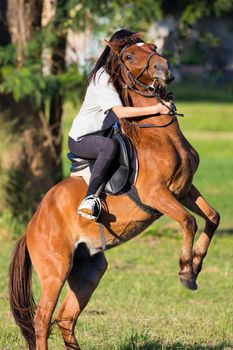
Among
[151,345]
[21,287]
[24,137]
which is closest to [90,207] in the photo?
[21,287]

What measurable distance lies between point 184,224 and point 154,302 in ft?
12.2

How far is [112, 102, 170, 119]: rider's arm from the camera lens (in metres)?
7.27

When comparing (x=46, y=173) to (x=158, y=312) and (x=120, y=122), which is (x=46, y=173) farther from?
(x=120, y=122)

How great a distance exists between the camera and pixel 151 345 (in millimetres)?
7633

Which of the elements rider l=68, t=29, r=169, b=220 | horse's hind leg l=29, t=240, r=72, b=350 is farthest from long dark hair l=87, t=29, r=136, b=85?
horse's hind leg l=29, t=240, r=72, b=350

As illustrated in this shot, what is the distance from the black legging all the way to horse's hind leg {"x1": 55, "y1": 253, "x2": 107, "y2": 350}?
74 centimetres

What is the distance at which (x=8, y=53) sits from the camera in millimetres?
14344

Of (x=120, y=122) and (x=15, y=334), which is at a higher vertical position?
(x=120, y=122)

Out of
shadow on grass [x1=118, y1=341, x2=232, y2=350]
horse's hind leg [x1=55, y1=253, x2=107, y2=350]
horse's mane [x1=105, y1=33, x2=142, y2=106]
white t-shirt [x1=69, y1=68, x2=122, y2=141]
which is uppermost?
horse's mane [x1=105, y1=33, x2=142, y2=106]

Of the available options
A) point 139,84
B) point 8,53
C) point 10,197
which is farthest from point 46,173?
point 139,84

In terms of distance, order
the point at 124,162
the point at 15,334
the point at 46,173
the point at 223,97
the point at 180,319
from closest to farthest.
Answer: the point at 124,162 < the point at 15,334 < the point at 180,319 < the point at 46,173 < the point at 223,97

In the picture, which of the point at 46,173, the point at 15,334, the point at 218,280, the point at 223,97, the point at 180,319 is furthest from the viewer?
the point at 223,97

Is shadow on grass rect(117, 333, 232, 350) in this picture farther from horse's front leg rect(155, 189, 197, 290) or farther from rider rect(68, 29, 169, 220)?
rider rect(68, 29, 169, 220)

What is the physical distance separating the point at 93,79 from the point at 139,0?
773cm
